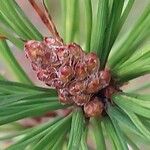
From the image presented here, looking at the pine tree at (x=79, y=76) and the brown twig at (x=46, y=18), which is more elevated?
the brown twig at (x=46, y=18)

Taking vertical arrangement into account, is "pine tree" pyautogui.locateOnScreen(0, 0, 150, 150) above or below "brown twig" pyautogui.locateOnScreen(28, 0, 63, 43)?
below

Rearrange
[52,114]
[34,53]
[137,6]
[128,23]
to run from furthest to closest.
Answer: [137,6] < [128,23] < [52,114] < [34,53]

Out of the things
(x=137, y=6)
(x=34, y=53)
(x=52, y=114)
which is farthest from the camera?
(x=137, y=6)

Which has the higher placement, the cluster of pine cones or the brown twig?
the brown twig

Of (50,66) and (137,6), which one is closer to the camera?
(50,66)

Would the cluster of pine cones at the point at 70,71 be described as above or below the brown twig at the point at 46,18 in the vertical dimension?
below

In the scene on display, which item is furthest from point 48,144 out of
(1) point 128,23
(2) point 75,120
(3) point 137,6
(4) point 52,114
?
(3) point 137,6

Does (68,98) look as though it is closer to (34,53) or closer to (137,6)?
(34,53)

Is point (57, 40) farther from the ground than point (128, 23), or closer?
closer
